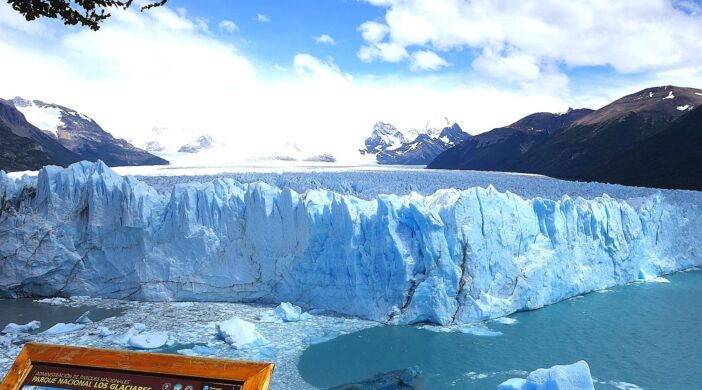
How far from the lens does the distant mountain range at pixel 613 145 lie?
113 ft

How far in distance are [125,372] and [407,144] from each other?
11027 cm

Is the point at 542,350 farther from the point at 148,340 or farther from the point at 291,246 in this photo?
the point at 148,340

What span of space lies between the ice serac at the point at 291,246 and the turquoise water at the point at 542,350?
1.10 m

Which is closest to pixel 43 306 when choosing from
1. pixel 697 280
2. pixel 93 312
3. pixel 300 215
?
pixel 93 312

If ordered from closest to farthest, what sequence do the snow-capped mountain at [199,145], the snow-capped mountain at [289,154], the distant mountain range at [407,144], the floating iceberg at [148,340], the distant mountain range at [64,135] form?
the floating iceberg at [148,340], the distant mountain range at [64,135], the snow-capped mountain at [289,154], the snow-capped mountain at [199,145], the distant mountain range at [407,144]

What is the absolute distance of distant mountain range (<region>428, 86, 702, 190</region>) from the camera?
3453 centimetres

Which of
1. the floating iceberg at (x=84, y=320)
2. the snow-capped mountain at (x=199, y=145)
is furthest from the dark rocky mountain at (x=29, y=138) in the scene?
the floating iceberg at (x=84, y=320)

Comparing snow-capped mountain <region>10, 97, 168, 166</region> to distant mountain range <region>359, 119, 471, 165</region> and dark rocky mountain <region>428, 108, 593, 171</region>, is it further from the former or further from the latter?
distant mountain range <region>359, 119, 471, 165</region>

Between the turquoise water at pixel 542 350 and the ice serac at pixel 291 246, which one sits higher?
the ice serac at pixel 291 246

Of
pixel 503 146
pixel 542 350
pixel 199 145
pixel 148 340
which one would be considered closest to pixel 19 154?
pixel 199 145

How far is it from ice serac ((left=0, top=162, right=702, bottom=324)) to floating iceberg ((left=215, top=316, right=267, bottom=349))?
2.81 m

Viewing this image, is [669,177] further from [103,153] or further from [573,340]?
[103,153]

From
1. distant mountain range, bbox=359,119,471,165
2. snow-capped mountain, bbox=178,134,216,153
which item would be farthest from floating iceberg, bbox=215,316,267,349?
distant mountain range, bbox=359,119,471,165

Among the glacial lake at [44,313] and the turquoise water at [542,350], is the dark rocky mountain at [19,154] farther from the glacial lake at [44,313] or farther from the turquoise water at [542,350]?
the turquoise water at [542,350]
